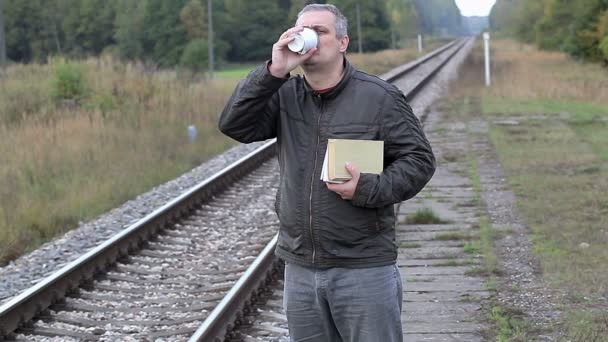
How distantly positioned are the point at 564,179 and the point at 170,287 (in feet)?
18.4

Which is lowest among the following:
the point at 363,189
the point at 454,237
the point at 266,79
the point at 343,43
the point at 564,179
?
the point at 564,179

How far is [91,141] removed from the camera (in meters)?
14.3

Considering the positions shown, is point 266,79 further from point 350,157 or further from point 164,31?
point 164,31

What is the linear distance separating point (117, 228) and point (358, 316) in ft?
20.7

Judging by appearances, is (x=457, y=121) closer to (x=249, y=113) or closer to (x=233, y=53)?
(x=249, y=113)

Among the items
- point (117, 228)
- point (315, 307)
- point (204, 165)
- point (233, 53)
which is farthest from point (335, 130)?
point (233, 53)

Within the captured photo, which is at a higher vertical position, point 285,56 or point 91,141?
point 285,56

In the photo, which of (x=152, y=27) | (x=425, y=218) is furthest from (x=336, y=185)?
(x=152, y=27)

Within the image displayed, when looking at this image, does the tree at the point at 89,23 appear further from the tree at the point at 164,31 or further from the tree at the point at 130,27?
the tree at the point at 164,31

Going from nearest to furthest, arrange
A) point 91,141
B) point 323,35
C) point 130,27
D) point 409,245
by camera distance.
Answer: point 323,35, point 409,245, point 91,141, point 130,27

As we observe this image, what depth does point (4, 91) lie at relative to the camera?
18188 mm

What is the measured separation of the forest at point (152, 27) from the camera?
50.2 metres

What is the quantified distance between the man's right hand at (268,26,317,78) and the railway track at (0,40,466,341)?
8.74ft

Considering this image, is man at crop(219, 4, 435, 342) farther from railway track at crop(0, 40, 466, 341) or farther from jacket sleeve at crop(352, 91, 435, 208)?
railway track at crop(0, 40, 466, 341)
